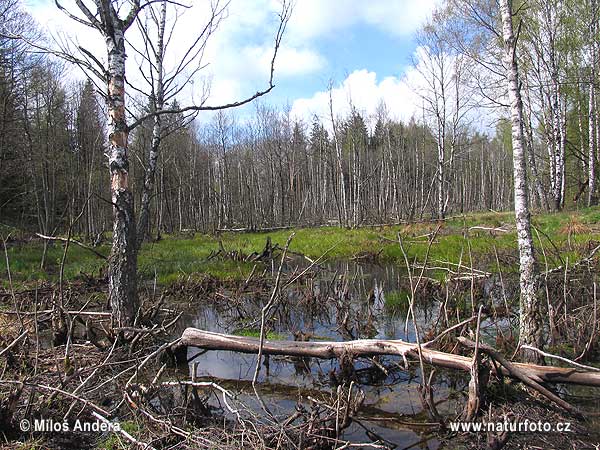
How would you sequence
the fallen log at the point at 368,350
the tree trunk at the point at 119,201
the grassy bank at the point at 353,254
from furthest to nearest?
the grassy bank at the point at 353,254 < the tree trunk at the point at 119,201 < the fallen log at the point at 368,350

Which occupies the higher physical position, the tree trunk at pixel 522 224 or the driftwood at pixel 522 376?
the tree trunk at pixel 522 224

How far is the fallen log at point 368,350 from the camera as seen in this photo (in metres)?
3.93

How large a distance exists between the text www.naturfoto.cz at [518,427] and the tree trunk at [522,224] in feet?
3.85

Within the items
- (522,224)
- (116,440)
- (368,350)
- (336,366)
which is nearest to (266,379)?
(336,366)

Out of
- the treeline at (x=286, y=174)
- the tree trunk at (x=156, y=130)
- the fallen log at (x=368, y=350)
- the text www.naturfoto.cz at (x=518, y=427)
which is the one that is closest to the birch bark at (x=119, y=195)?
the fallen log at (x=368, y=350)

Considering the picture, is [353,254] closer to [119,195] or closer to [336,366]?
[336,366]

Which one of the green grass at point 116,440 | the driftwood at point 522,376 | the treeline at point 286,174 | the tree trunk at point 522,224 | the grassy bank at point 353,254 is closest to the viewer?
the green grass at point 116,440

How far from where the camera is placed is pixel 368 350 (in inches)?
186

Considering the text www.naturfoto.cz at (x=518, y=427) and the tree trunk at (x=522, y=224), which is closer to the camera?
the text www.naturfoto.cz at (x=518, y=427)

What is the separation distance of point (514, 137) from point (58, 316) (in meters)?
6.47

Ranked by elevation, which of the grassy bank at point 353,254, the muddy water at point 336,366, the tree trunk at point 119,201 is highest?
the tree trunk at point 119,201

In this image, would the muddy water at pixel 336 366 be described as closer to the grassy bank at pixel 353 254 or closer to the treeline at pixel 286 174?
the grassy bank at pixel 353 254

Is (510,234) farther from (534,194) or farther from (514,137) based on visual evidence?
(534,194)

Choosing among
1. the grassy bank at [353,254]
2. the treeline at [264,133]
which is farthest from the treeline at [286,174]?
the grassy bank at [353,254]
